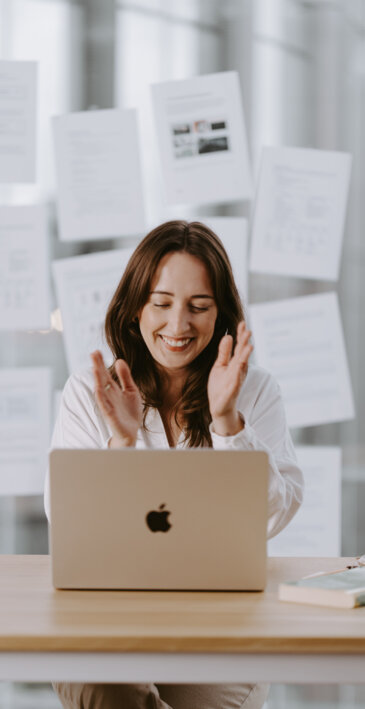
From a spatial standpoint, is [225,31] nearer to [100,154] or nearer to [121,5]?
[121,5]

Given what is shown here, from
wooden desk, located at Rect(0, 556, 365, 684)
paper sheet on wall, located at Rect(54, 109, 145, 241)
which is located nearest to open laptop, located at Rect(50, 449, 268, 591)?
wooden desk, located at Rect(0, 556, 365, 684)

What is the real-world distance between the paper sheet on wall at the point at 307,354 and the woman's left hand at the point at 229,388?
42.6 inches

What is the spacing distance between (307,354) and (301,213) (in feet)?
1.46

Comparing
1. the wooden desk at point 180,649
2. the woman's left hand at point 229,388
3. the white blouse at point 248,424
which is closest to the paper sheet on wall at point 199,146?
the white blouse at point 248,424

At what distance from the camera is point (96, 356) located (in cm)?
164

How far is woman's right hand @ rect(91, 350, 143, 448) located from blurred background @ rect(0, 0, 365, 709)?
3.51 ft

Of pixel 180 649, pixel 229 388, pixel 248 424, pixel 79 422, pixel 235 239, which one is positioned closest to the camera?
pixel 180 649

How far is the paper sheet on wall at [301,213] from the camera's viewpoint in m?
2.78

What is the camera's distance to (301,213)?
9.20ft

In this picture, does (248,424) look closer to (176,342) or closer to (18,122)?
(176,342)

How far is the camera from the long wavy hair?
200 centimetres

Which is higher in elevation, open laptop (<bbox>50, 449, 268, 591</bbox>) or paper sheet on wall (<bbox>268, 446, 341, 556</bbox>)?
open laptop (<bbox>50, 449, 268, 591</bbox>)

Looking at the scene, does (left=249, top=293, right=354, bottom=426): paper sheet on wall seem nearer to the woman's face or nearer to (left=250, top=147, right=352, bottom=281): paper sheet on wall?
(left=250, top=147, right=352, bottom=281): paper sheet on wall

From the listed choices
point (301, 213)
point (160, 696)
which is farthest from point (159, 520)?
point (301, 213)
